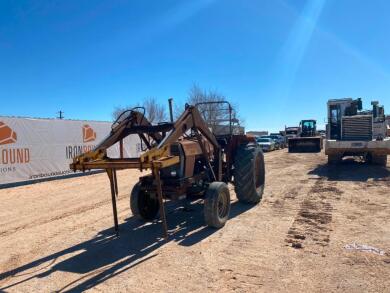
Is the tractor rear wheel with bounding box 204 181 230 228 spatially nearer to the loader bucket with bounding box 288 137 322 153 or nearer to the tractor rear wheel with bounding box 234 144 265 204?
the tractor rear wheel with bounding box 234 144 265 204

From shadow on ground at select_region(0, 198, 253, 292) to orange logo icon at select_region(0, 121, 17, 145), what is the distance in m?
8.91

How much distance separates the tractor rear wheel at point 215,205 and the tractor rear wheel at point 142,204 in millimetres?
1338

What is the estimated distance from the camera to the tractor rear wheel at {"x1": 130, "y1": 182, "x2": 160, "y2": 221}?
770cm

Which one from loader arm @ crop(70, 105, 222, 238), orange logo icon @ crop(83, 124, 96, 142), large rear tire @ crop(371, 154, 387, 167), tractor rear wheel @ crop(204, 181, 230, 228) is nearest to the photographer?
loader arm @ crop(70, 105, 222, 238)

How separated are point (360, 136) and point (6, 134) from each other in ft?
49.9

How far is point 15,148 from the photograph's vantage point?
1500cm

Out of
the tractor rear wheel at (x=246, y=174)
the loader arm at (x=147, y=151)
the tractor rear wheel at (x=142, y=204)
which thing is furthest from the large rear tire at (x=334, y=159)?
the tractor rear wheel at (x=142, y=204)

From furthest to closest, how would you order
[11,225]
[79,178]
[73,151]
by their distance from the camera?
[73,151], [79,178], [11,225]

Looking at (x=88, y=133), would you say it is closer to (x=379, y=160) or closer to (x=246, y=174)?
(x=246, y=174)

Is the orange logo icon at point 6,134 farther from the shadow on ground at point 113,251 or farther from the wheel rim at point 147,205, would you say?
the wheel rim at point 147,205

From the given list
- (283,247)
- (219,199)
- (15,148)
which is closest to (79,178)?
(15,148)

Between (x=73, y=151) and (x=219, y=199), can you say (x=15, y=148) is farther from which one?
(x=219, y=199)

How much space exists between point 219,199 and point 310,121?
28.1 metres

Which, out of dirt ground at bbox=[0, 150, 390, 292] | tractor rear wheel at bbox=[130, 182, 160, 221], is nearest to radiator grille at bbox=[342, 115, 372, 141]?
dirt ground at bbox=[0, 150, 390, 292]
